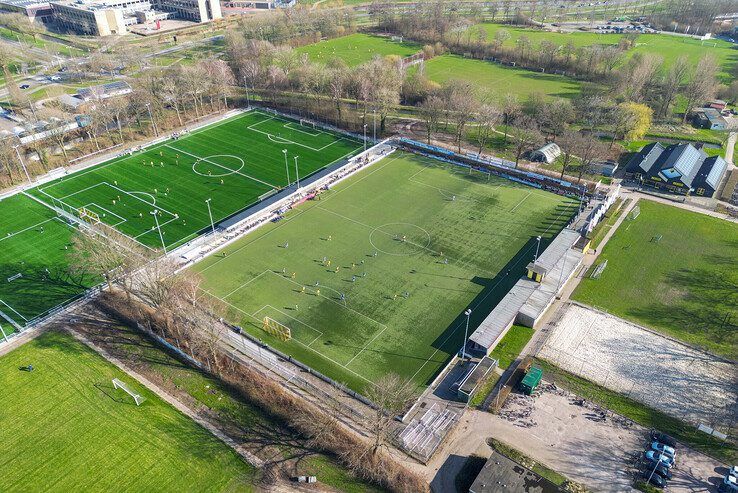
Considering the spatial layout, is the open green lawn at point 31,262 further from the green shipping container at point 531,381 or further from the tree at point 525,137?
the tree at point 525,137

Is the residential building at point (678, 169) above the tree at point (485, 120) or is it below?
below

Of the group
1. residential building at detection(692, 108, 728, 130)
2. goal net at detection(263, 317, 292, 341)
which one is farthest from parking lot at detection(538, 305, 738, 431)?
residential building at detection(692, 108, 728, 130)

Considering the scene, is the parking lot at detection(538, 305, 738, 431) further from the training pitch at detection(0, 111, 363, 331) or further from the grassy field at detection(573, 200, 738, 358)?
the training pitch at detection(0, 111, 363, 331)

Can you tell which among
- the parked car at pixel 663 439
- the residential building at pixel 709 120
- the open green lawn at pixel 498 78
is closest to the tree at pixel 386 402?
the parked car at pixel 663 439

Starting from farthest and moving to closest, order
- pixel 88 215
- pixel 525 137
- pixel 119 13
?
1. pixel 119 13
2. pixel 525 137
3. pixel 88 215

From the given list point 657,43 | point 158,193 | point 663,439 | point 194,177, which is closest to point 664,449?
point 663,439

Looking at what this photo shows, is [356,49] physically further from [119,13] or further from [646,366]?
[646,366]
